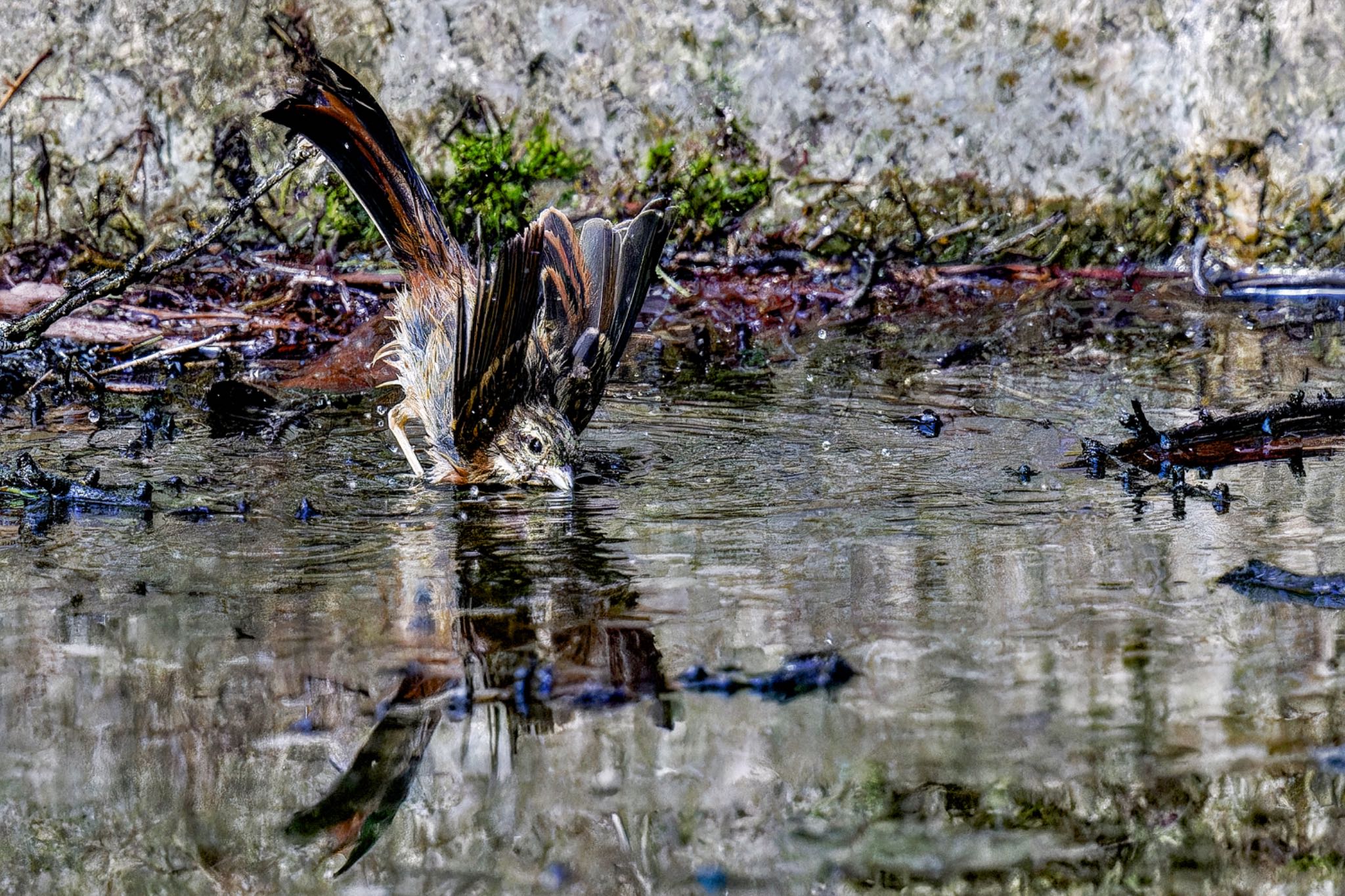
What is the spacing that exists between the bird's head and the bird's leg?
0.20m

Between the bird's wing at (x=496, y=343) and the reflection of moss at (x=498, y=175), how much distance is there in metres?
2.33

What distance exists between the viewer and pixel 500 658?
260cm

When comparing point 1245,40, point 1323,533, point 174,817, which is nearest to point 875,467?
point 1323,533

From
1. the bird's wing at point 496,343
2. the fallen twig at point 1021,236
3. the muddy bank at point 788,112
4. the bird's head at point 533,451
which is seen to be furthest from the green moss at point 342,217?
the fallen twig at point 1021,236

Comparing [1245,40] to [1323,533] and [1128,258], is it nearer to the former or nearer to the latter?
[1128,258]

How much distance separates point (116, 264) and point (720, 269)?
2708mm

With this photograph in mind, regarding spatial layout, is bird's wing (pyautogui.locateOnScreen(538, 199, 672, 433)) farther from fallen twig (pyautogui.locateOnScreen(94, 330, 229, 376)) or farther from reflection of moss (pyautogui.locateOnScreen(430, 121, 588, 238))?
reflection of moss (pyautogui.locateOnScreen(430, 121, 588, 238))

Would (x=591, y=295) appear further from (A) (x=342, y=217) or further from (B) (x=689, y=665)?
(A) (x=342, y=217)

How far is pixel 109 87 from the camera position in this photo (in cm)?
666

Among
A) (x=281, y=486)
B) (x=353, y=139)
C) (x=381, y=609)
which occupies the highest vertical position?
(x=353, y=139)

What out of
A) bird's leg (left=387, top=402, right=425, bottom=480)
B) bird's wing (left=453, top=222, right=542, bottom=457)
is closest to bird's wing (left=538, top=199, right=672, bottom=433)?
bird's wing (left=453, top=222, right=542, bottom=457)

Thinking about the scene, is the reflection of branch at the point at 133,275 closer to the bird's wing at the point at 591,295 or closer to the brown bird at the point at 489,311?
the brown bird at the point at 489,311

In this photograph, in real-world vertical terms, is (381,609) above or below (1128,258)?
below

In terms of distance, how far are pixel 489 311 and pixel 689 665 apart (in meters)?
1.70
